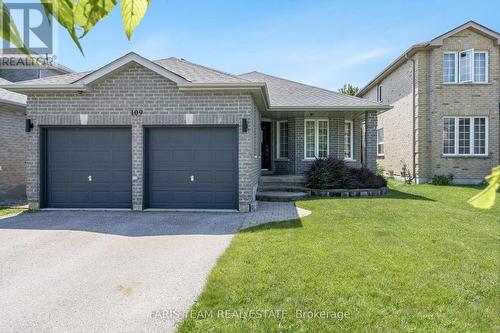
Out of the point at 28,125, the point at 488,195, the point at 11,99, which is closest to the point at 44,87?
the point at 28,125

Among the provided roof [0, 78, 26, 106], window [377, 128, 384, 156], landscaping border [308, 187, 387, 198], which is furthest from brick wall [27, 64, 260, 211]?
window [377, 128, 384, 156]

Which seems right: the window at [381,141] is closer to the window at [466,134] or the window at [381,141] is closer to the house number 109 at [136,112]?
the window at [466,134]

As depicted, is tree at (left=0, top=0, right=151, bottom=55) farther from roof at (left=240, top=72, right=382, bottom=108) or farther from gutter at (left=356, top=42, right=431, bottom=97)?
gutter at (left=356, top=42, right=431, bottom=97)

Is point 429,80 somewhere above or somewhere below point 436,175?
above

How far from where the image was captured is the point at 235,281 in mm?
4582

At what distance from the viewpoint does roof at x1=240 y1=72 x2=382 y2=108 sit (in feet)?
47.3

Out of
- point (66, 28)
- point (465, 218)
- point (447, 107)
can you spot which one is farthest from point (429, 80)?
point (66, 28)

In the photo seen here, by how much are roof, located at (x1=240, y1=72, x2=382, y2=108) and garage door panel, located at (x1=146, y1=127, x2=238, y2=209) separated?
4954 mm

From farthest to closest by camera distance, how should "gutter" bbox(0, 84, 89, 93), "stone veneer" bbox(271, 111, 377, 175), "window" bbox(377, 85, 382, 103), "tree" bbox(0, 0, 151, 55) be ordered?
"window" bbox(377, 85, 382, 103), "stone veneer" bbox(271, 111, 377, 175), "gutter" bbox(0, 84, 89, 93), "tree" bbox(0, 0, 151, 55)

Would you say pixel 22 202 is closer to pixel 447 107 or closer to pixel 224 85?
pixel 224 85

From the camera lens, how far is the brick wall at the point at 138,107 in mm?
9891

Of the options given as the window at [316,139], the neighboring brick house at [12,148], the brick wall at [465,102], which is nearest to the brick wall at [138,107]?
the neighboring brick house at [12,148]

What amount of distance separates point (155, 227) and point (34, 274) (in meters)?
3.14

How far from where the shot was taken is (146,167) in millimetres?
10203
